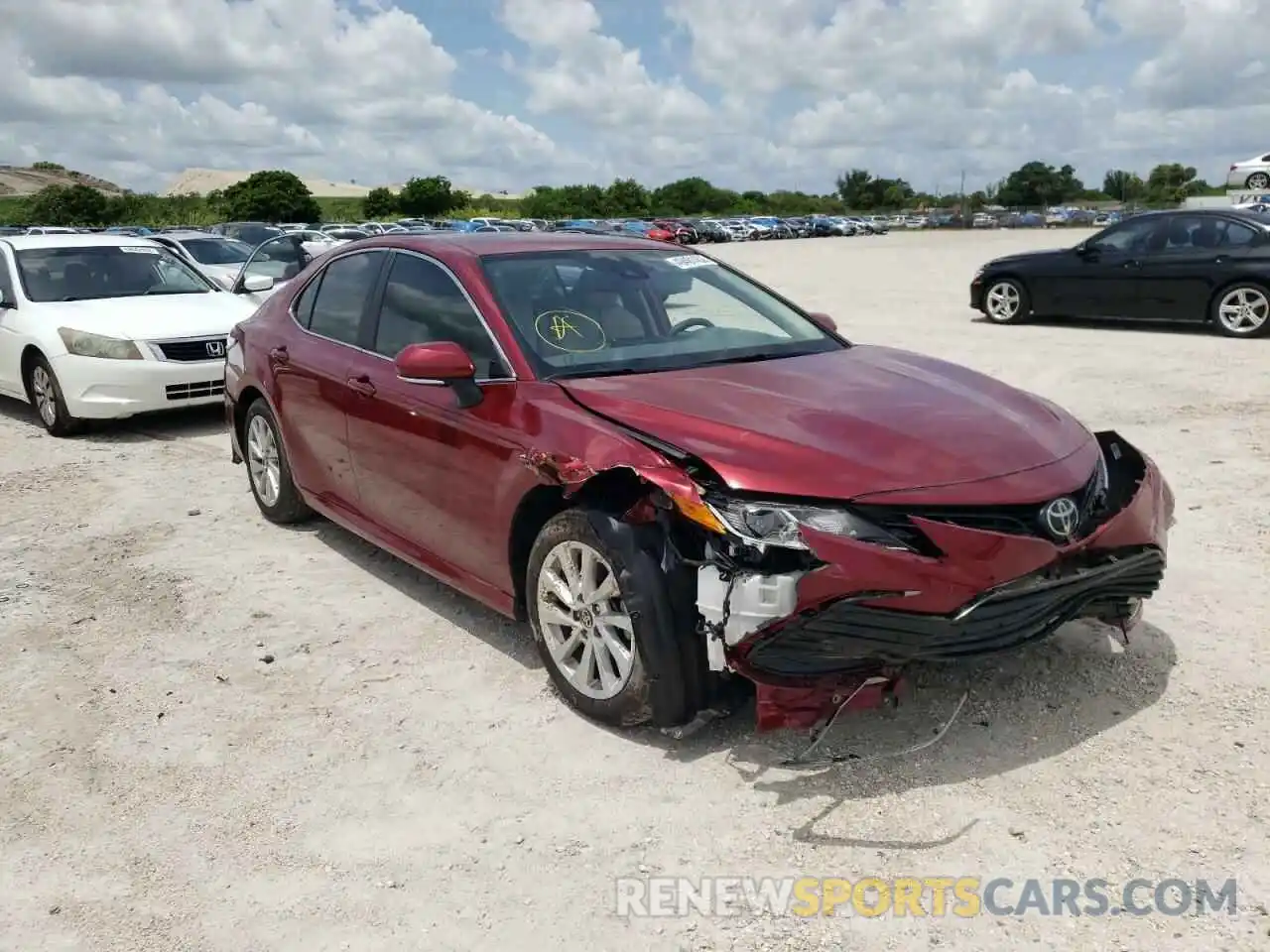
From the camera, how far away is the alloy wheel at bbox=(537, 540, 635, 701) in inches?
144

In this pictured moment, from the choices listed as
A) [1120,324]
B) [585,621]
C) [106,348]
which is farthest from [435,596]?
[1120,324]

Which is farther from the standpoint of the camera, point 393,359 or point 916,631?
point 393,359

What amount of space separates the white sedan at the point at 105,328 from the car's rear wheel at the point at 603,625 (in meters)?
5.48

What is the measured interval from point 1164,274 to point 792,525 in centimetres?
A: 1182

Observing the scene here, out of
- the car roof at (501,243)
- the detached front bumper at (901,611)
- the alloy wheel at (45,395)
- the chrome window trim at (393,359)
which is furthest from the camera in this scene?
the alloy wheel at (45,395)

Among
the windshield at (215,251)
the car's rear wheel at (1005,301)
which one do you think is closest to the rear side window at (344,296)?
the car's rear wheel at (1005,301)

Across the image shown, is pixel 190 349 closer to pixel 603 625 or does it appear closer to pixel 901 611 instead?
pixel 603 625

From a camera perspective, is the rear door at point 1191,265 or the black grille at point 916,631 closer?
the black grille at point 916,631

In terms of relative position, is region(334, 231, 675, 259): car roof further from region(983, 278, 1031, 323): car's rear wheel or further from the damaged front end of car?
region(983, 278, 1031, 323): car's rear wheel

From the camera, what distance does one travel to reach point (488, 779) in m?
A: 3.58

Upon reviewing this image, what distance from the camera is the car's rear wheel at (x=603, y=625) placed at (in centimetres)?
348

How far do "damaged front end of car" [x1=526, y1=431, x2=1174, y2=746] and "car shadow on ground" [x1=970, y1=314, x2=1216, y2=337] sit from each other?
37.3ft

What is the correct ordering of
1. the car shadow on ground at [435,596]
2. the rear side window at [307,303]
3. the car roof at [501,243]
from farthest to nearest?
the rear side window at [307,303] < the car roof at [501,243] < the car shadow on ground at [435,596]

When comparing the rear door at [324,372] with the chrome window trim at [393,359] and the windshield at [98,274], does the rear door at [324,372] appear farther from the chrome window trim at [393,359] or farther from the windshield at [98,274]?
the windshield at [98,274]
